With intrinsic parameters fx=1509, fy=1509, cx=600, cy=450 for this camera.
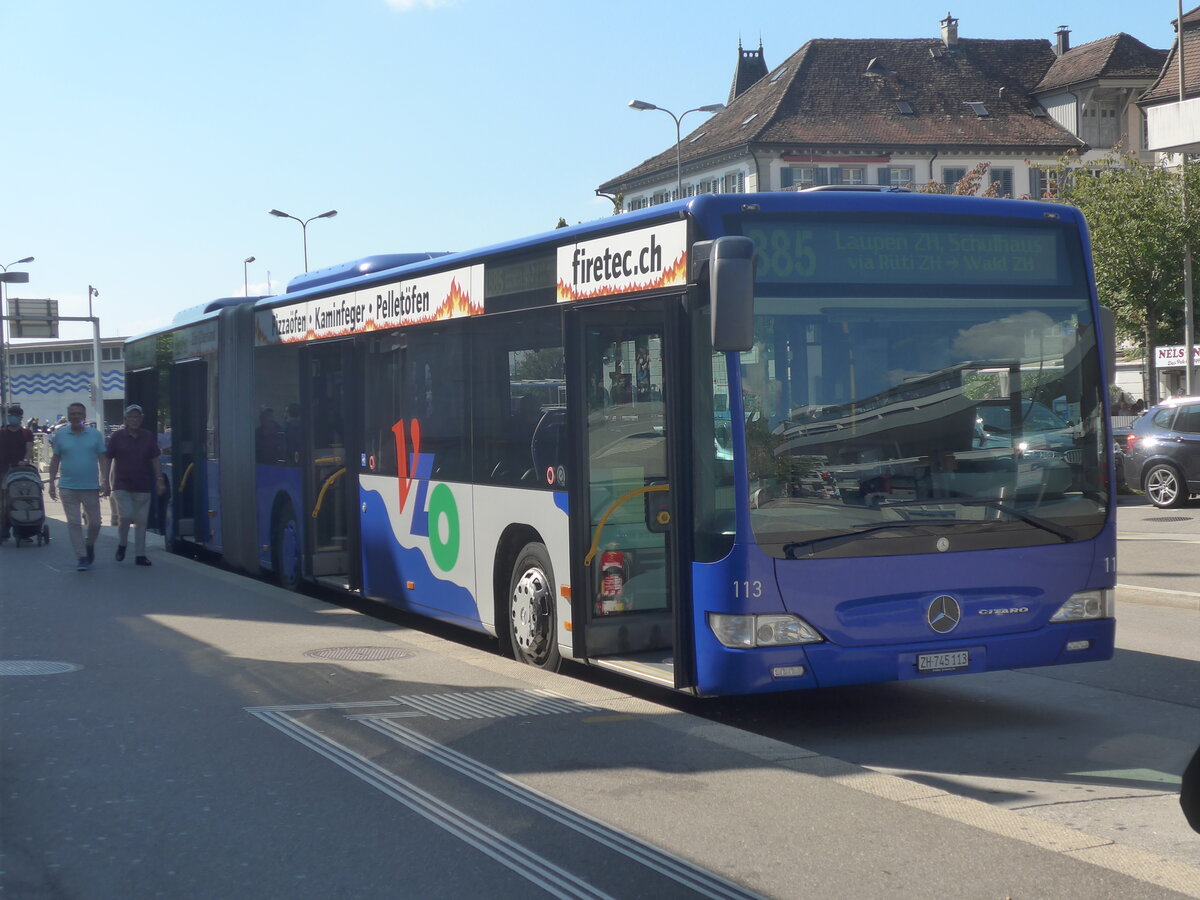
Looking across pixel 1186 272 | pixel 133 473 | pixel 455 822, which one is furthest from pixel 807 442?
pixel 1186 272

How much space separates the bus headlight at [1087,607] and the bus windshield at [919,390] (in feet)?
1.13

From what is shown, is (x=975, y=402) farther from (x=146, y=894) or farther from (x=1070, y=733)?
(x=146, y=894)

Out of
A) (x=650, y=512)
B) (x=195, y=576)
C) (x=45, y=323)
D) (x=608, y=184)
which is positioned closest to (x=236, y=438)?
(x=195, y=576)

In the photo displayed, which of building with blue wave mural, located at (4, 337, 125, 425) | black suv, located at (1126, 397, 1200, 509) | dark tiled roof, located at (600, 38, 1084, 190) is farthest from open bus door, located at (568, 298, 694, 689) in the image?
building with blue wave mural, located at (4, 337, 125, 425)

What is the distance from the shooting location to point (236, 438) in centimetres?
1591

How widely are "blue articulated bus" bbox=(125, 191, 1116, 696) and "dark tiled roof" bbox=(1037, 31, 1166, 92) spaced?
73889mm

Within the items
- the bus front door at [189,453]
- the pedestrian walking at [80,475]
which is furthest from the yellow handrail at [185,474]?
the pedestrian walking at [80,475]

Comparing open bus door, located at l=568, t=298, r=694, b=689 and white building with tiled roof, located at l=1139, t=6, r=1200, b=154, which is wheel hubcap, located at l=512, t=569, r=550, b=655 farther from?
white building with tiled roof, located at l=1139, t=6, r=1200, b=154

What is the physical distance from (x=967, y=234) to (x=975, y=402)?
0.95m

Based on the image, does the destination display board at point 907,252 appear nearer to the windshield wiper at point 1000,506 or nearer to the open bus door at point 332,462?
the windshield wiper at point 1000,506

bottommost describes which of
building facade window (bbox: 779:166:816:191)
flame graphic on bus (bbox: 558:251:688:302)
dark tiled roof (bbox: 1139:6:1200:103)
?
flame graphic on bus (bbox: 558:251:688:302)

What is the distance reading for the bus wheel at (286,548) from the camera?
47.3 ft

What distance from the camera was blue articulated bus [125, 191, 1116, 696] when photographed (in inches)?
296

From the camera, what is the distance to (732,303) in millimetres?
7098
